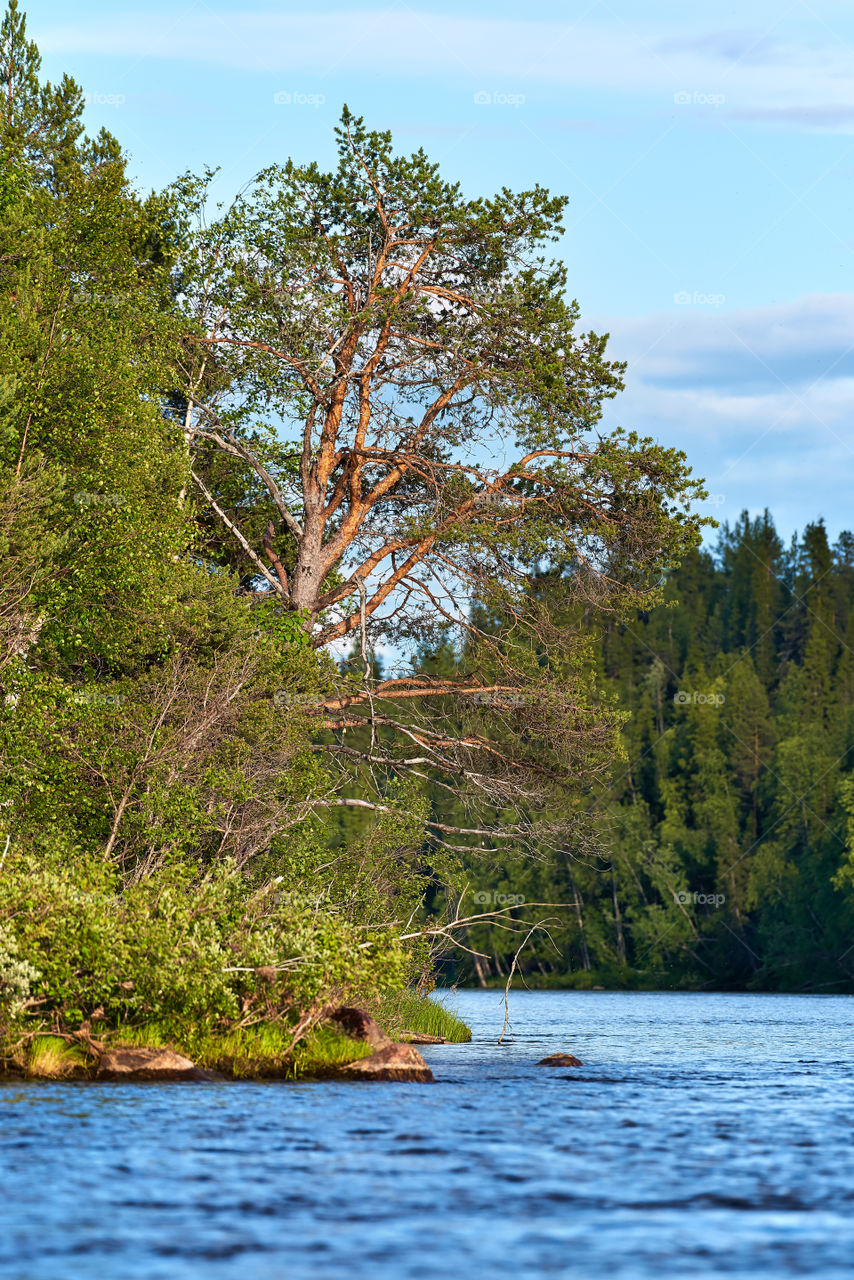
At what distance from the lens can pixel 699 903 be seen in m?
102

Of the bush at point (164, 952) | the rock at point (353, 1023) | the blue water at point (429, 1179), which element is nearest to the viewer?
the blue water at point (429, 1179)

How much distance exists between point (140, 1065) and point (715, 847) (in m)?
89.2

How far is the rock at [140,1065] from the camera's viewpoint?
69.5 feet

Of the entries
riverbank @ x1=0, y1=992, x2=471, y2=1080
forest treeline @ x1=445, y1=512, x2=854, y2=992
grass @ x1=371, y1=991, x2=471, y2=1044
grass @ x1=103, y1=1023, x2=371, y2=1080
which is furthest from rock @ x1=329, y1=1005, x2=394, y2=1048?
forest treeline @ x1=445, y1=512, x2=854, y2=992

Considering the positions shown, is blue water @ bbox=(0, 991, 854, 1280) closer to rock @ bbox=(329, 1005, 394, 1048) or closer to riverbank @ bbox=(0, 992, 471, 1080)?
riverbank @ bbox=(0, 992, 471, 1080)

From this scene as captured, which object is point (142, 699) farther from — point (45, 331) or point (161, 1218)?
point (161, 1218)

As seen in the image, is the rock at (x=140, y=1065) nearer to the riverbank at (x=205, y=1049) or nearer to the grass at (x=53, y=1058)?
the riverbank at (x=205, y=1049)

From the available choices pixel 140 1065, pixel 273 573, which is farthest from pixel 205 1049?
pixel 273 573

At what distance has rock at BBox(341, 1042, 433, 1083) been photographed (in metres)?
23.4

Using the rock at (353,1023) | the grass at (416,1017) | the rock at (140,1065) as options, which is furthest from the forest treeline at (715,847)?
the rock at (140,1065)

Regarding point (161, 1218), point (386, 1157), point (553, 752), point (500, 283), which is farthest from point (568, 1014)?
point (161, 1218)

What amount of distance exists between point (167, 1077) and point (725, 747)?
100m

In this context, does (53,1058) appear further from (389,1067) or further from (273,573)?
(273,573)

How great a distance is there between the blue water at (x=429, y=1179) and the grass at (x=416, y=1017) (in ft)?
17.6
